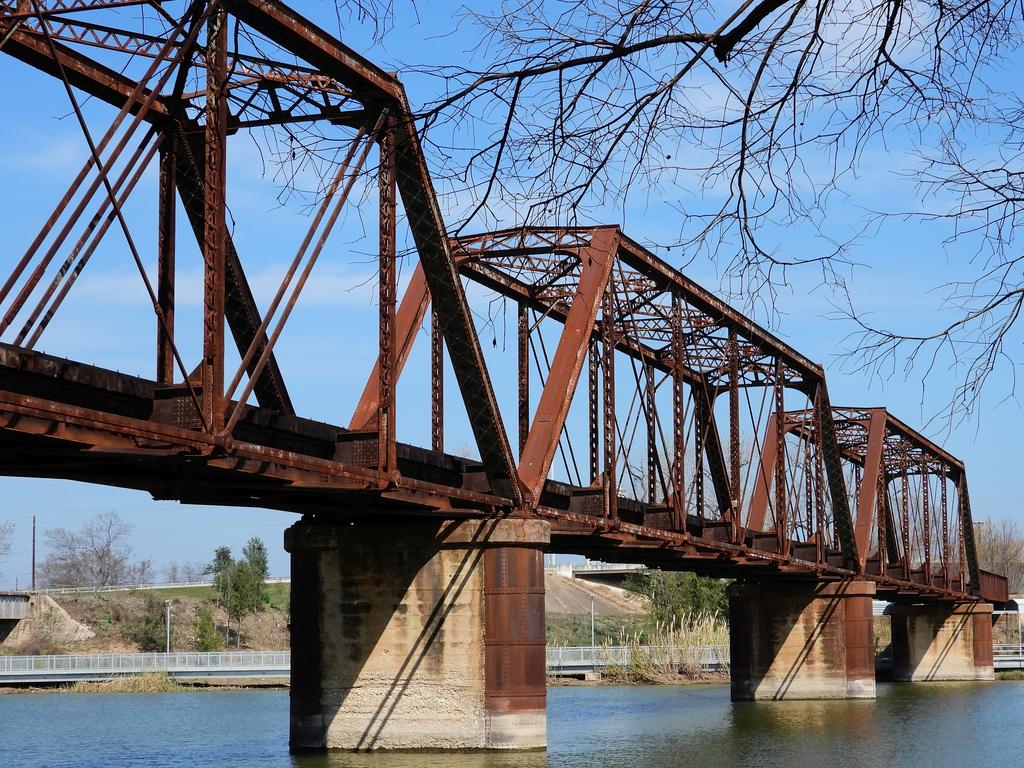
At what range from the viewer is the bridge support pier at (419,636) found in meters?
26.8

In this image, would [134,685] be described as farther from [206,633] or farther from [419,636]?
[419,636]

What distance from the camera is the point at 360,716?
2755 cm

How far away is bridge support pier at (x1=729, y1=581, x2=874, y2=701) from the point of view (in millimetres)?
51406

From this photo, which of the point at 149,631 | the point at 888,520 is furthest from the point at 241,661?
the point at 888,520

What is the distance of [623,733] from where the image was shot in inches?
1471

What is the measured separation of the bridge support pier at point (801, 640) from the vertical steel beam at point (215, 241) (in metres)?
37.4

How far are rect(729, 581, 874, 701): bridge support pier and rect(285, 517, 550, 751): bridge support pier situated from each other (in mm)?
26337

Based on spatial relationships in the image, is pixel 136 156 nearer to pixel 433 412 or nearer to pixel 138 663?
pixel 433 412

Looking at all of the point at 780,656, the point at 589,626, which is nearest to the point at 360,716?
the point at 780,656

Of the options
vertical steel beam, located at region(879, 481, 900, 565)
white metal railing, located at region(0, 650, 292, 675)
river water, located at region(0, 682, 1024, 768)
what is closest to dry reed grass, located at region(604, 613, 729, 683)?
river water, located at region(0, 682, 1024, 768)

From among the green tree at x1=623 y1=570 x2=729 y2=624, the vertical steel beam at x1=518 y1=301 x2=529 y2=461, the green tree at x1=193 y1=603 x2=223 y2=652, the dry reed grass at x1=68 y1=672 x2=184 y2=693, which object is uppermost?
the vertical steel beam at x1=518 y1=301 x2=529 y2=461

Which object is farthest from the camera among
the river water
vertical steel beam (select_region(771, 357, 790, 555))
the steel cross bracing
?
vertical steel beam (select_region(771, 357, 790, 555))

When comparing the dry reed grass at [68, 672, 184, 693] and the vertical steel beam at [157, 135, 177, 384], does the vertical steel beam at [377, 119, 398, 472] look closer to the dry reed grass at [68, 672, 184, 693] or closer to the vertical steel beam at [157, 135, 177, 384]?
the vertical steel beam at [157, 135, 177, 384]

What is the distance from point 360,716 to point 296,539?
3.82 metres
